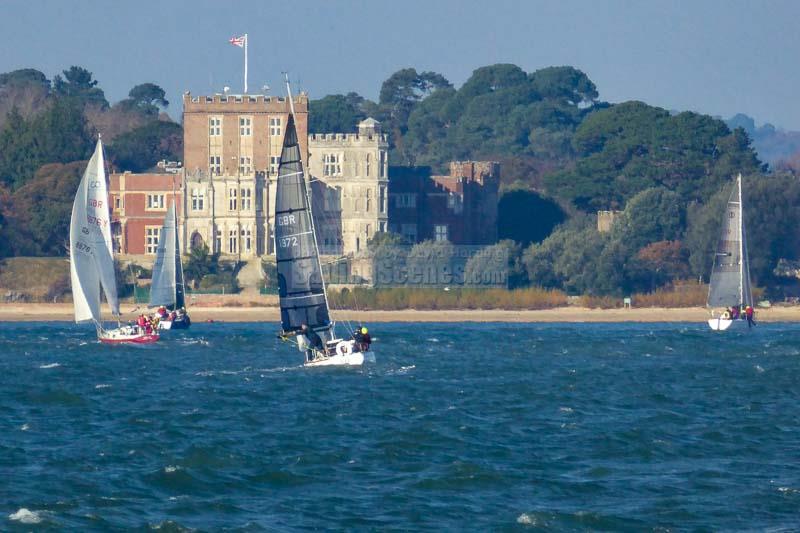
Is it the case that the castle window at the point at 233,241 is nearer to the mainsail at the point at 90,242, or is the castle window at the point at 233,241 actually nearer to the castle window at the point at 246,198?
the castle window at the point at 246,198

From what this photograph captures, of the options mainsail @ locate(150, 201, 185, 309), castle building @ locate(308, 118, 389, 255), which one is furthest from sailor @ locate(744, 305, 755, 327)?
castle building @ locate(308, 118, 389, 255)

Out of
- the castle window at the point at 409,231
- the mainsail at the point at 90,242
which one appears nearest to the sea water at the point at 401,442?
the mainsail at the point at 90,242

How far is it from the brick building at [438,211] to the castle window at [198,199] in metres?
13.0

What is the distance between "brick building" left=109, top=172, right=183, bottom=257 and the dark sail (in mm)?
57942

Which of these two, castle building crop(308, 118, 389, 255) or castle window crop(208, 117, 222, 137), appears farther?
castle window crop(208, 117, 222, 137)

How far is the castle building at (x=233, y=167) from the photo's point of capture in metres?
112

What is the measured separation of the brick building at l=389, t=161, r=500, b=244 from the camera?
120 metres

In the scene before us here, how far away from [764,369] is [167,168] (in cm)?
7102

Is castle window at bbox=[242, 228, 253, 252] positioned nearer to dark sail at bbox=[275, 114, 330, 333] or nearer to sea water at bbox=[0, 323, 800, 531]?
sea water at bbox=[0, 323, 800, 531]

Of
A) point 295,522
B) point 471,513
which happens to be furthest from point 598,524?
point 295,522

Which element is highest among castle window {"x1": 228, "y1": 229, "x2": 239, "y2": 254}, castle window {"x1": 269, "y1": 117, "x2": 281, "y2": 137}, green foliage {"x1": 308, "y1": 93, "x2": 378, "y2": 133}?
green foliage {"x1": 308, "y1": 93, "x2": 378, "y2": 133}

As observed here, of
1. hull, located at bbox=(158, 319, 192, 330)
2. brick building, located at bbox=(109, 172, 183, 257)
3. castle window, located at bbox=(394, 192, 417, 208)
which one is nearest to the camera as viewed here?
hull, located at bbox=(158, 319, 192, 330)

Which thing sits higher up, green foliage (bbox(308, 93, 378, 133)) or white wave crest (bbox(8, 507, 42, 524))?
green foliage (bbox(308, 93, 378, 133))

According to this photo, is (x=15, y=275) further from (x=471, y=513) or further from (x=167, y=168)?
(x=471, y=513)
